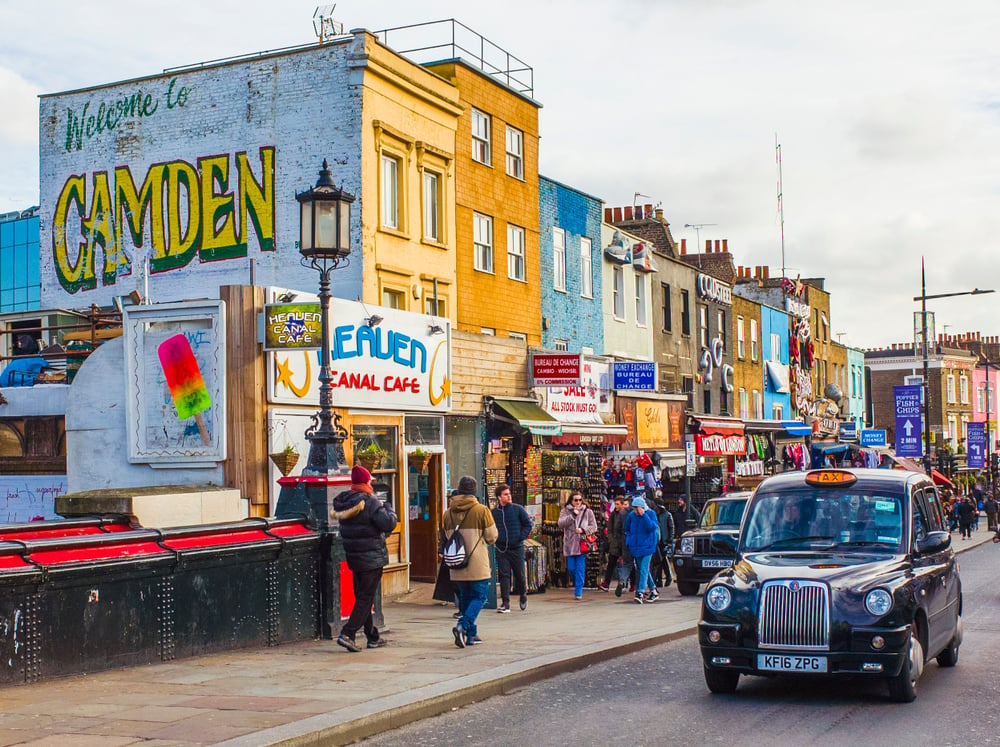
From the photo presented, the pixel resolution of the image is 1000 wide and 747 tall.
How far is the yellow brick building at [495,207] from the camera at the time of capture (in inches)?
1080

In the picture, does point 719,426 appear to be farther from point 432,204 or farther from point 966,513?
point 432,204

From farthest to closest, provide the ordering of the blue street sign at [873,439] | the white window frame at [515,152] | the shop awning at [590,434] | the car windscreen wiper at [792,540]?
the blue street sign at [873,439], the white window frame at [515,152], the shop awning at [590,434], the car windscreen wiper at [792,540]

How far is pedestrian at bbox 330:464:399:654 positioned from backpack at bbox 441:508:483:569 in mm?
696

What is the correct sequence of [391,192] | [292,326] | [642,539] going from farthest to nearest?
[391,192] → [642,539] → [292,326]

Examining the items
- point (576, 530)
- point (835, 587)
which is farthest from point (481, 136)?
point (835, 587)

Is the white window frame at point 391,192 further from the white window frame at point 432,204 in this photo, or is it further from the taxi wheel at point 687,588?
the taxi wheel at point 687,588

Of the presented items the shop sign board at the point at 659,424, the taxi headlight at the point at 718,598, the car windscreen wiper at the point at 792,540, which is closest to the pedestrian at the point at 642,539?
the car windscreen wiper at the point at 792,540

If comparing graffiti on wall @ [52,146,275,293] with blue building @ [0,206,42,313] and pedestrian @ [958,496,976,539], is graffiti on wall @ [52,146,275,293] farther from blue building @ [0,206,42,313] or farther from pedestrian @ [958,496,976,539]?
pedestrian @ [958,496,976,539]

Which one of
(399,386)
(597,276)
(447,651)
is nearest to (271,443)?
(399,386)

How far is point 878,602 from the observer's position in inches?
393

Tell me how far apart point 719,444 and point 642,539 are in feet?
52.6

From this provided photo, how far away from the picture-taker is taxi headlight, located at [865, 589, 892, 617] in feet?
32.6

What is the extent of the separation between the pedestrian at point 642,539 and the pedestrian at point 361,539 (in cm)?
802

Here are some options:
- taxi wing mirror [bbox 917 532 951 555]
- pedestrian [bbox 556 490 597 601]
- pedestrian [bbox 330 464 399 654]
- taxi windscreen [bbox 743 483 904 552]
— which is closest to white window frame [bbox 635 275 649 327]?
pedestrian [bbox 556 490 597 601]
